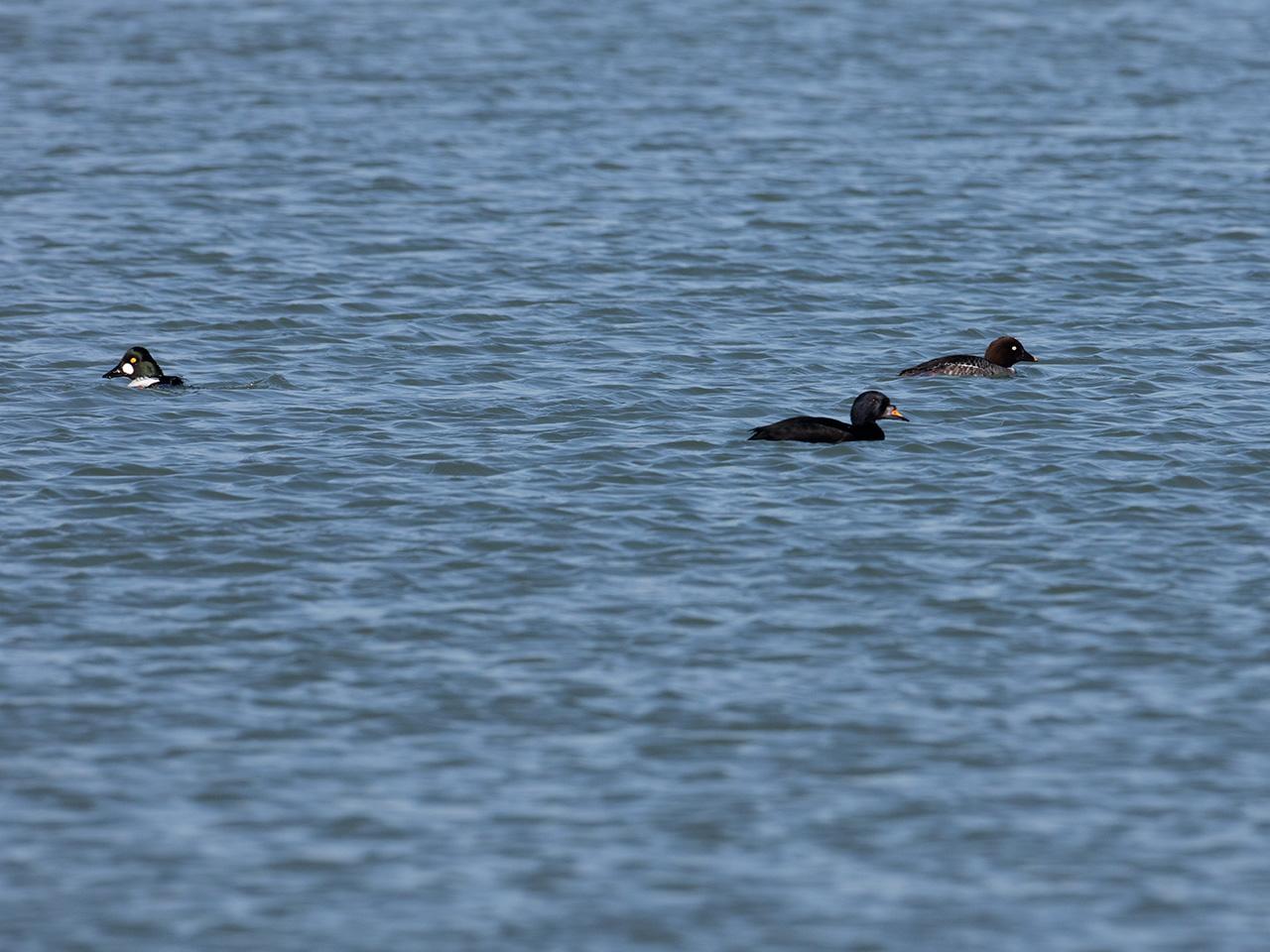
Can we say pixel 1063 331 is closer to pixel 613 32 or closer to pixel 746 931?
pixel 746 931

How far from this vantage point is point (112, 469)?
18.0 metres

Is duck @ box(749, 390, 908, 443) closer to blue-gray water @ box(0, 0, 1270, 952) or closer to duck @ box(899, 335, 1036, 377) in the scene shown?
blue-gray water @ box(0, 0, 1270, 952)

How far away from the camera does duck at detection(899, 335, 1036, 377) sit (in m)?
21.3

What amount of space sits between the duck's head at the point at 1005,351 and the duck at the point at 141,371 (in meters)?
8.44

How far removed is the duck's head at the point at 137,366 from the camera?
67.6ft

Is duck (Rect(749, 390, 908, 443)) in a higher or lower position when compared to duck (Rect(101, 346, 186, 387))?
lower

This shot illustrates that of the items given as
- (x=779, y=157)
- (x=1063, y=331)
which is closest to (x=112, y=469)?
(x=1063, y=331)

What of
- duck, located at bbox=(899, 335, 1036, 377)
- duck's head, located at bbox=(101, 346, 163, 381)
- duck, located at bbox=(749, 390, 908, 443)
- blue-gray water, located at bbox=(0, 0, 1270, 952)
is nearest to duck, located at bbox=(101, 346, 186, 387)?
duck's head, located at bbox=(101, 346, 163, 381)

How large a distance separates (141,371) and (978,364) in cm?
860

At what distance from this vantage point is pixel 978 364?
70.1 ft

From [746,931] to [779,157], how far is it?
84.6 ft

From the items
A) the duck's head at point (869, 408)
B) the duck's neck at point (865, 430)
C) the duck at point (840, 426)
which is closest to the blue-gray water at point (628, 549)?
the duck at point (840, 426)

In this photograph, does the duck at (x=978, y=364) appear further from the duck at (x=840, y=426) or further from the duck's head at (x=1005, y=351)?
the duck at (x=840, y=426)

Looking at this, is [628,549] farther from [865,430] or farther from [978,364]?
[978,364]
